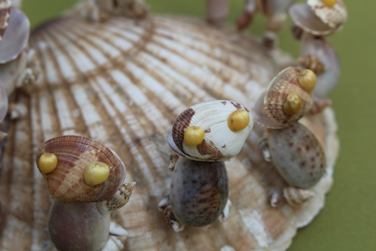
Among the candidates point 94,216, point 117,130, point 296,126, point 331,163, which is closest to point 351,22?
point 331,163

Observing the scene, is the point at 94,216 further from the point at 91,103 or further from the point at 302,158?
the point at 302,158

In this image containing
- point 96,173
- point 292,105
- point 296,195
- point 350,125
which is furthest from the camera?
point 350,125

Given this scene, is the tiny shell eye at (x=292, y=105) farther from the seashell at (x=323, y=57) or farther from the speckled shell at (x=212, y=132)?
the seashell at (x=323, y=57)

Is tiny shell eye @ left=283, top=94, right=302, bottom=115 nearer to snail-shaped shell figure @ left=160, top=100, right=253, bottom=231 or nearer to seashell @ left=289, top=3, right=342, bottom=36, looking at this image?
snail-shaped shell figure @ left=160, top=100, right=253, bottom=231

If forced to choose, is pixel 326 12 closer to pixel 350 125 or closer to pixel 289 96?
pixel 289 96

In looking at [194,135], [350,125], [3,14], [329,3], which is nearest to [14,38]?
[3,14]

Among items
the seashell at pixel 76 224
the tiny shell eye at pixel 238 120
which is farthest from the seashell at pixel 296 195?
the seashell at pixel 76 224
